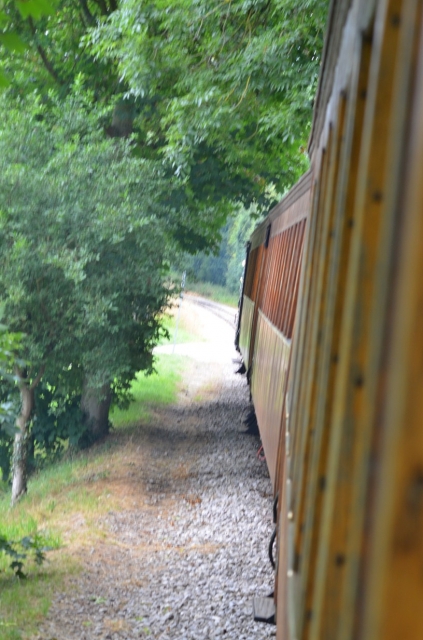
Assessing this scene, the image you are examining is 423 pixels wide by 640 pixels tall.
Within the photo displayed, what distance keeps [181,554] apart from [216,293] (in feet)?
181

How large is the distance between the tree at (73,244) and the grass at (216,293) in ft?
156

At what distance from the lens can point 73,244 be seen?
12.1 metres

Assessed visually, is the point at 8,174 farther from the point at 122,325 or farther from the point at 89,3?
the point at 89,3

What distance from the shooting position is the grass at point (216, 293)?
203ft

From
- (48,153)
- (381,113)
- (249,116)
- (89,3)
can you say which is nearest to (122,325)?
(48,153)

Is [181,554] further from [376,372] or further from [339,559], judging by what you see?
[376,372]

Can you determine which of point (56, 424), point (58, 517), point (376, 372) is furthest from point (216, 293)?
point (376, 372)

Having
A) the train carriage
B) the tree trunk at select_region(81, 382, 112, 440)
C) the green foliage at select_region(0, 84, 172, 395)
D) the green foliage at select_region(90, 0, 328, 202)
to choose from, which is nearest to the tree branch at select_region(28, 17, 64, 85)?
the green foliage at select_region(90, 0, 328, 202)

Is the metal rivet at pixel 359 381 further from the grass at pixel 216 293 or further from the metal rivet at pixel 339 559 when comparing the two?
the grass at pixel 216 293

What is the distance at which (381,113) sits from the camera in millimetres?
1102

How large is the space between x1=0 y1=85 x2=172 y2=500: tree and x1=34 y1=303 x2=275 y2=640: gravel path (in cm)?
213

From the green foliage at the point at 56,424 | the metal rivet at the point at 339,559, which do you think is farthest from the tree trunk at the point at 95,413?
the metal rivet at the point at 339,559

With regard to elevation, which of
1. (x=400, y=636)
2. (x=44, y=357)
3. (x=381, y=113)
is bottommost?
(x=44, y=357)

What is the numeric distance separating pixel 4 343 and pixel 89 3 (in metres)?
11.7
